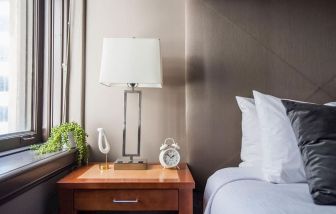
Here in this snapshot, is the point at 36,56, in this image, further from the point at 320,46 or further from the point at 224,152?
the point at 320,46

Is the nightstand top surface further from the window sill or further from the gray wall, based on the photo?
the gray wall

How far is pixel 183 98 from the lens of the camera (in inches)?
77.7

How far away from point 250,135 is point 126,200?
2.52ft

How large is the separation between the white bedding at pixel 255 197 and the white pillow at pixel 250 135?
11 cm

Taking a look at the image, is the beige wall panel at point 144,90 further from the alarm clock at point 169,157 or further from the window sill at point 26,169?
the window sill at point 26,169

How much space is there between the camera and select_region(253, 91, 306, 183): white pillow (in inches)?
52.9

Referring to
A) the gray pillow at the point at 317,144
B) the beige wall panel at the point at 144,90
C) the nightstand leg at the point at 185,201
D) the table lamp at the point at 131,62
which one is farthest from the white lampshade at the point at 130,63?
the gray pillow at the point at 317,144

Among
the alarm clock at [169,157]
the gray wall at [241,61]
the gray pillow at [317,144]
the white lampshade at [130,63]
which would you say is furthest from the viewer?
the gray wall at [241,61]

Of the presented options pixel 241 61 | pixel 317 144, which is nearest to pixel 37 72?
pixel 241 61

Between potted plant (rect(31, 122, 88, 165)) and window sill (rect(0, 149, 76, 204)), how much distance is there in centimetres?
6

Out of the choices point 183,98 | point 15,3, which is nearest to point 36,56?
point 15,3

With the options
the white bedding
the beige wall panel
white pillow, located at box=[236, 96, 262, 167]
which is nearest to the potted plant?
the beige wall panel

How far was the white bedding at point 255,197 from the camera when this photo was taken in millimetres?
1023

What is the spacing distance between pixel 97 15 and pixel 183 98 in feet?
2.64
